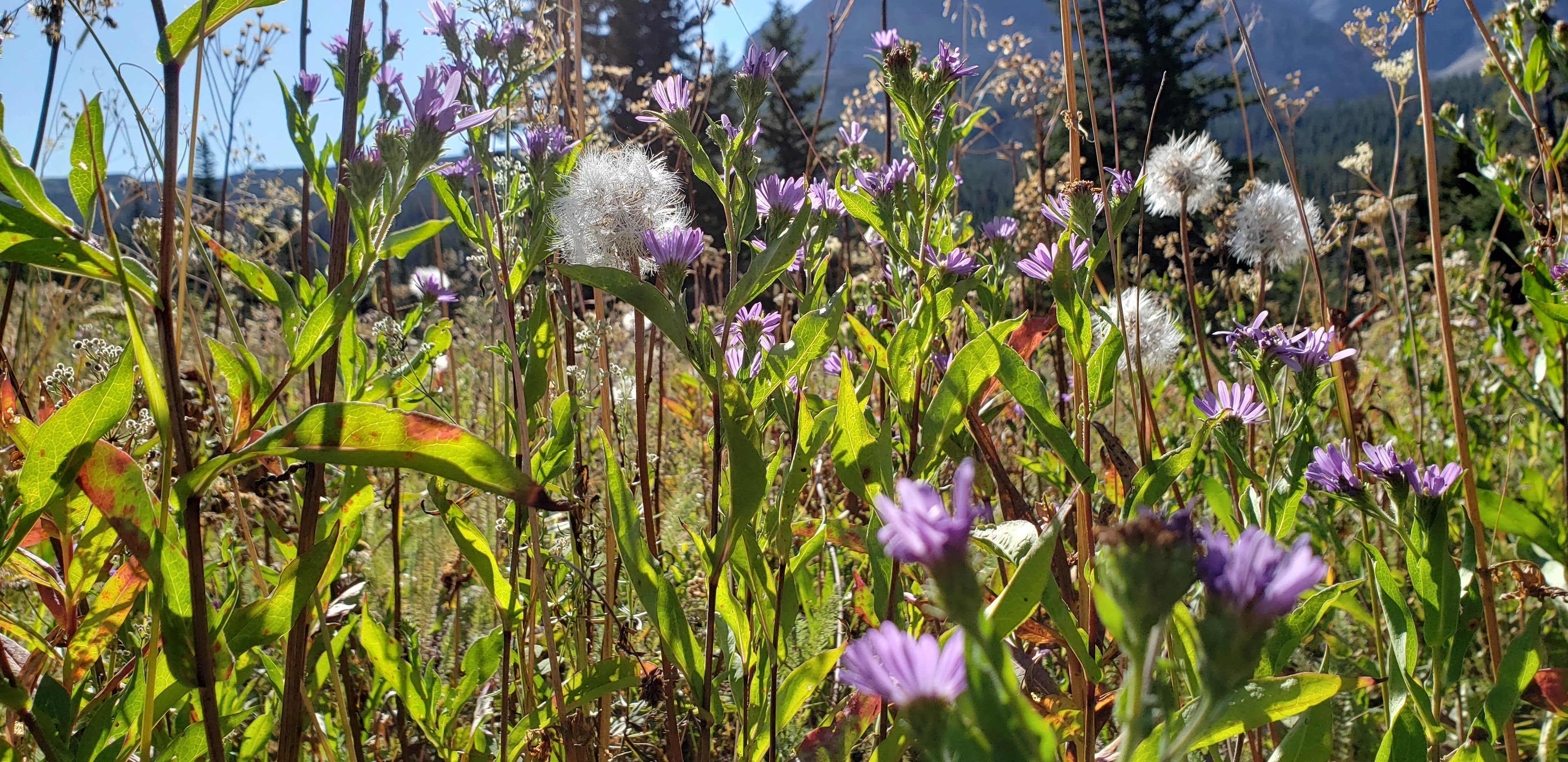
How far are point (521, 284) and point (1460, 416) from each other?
1197 millimetres

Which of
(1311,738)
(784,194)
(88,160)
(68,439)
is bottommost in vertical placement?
(1311,738)

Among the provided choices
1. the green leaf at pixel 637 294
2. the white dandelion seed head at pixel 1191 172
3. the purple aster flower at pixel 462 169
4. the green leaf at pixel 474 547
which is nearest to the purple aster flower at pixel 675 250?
the green leaf at pixel 637 294

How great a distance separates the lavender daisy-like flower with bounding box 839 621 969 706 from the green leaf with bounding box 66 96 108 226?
708 millimetres

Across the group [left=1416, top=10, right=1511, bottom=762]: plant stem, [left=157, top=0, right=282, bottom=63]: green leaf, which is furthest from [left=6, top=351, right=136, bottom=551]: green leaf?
[left=1416, top=10, right=1511, bottom=762]: plant stem

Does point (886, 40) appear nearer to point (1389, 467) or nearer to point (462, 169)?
point (462, 169)

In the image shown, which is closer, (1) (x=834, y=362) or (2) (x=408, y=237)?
(2) (x=408, y=237)

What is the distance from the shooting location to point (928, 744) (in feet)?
1.40

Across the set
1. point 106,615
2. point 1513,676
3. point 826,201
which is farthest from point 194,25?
point 1513,676

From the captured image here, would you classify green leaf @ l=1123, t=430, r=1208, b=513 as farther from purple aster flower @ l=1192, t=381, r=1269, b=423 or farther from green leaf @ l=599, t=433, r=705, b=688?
green leaf @ l=599, t=433, r=705, b=688

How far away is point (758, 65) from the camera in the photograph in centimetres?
111

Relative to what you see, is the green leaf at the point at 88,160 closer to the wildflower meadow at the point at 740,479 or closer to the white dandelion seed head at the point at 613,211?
the wildflower meadow at the point at 740,479

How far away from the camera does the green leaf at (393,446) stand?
0.65 metres

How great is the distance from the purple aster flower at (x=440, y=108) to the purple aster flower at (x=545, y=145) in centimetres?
20

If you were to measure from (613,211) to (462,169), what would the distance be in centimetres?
21
